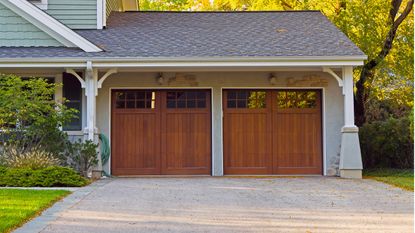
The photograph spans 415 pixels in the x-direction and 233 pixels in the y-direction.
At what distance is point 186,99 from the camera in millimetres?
15008

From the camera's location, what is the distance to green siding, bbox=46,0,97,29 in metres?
15.7

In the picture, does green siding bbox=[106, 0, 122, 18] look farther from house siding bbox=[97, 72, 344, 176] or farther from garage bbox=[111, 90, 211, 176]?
garage bbox=[111, 90, 211, 176]

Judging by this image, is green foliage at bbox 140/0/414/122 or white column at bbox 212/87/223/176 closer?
white column at bbox 212/87/223/176

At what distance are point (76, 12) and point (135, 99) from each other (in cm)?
290

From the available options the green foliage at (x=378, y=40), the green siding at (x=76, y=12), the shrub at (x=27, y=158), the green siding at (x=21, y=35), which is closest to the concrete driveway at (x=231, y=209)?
the shrub at (x=27, y=158)

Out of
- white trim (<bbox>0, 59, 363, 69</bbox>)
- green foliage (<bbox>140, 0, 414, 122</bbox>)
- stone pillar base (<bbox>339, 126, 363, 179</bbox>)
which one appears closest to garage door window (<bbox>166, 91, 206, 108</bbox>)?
white trim (<bbox>0, 59, 363, 69</bbox>)

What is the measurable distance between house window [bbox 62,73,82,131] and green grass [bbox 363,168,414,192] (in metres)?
6.96

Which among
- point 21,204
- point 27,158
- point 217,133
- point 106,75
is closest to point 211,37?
point 217,133

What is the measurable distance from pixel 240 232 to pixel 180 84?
8.38m

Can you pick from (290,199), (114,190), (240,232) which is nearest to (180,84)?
(114,190)

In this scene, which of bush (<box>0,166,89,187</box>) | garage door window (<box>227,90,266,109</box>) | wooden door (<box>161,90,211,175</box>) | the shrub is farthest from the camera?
garage door window (<box>227,90,266,109</box>)

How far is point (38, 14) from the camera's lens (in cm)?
1405

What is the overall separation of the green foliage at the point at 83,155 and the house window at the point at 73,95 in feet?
4.16

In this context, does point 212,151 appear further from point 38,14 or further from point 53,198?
point 53,198
